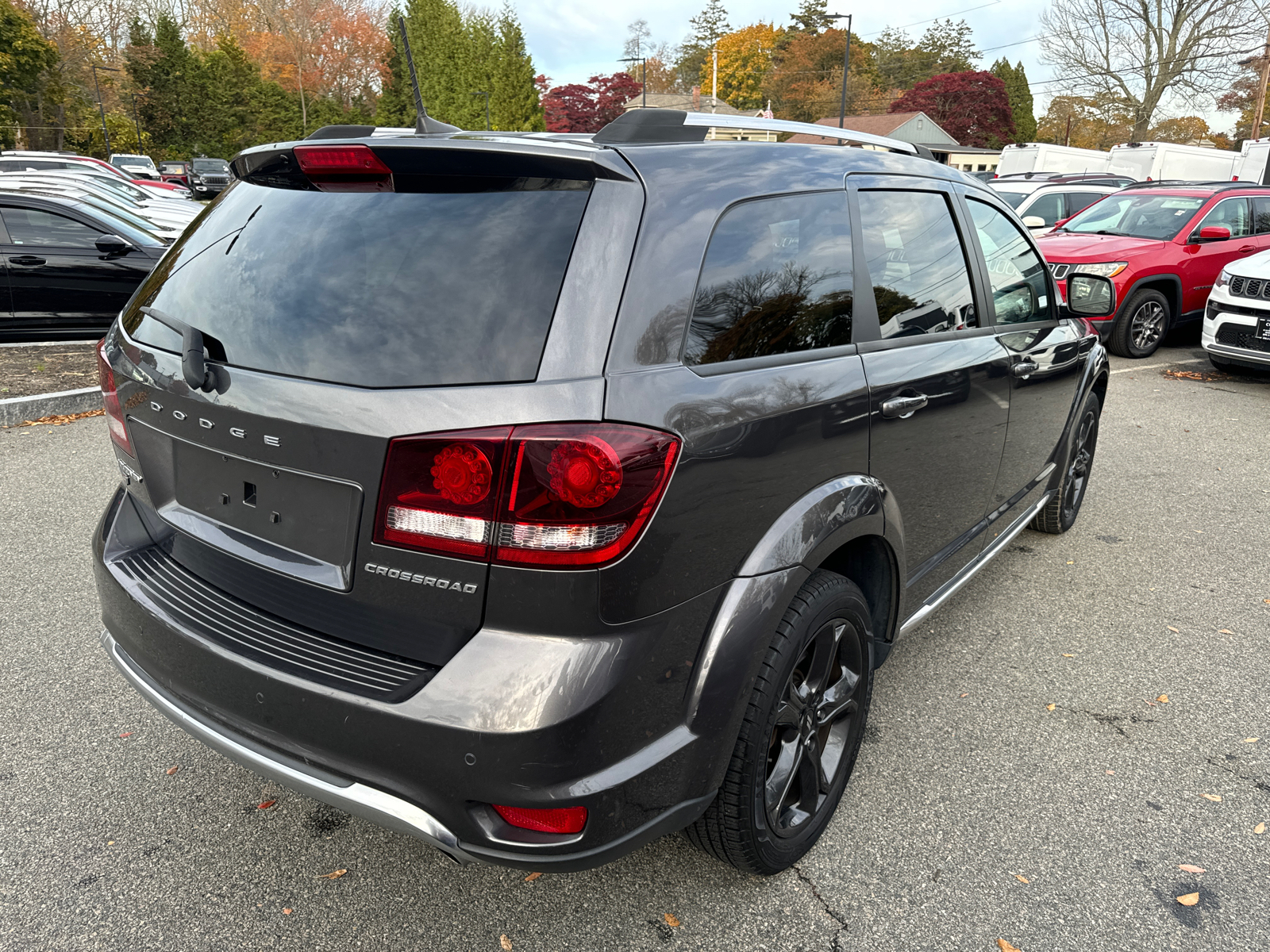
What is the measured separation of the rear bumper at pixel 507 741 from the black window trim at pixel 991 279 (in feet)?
6.53

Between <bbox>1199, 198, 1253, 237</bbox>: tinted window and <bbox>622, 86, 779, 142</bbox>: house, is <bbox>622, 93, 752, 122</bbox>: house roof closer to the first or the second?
<bbox>622, 86, 779, 142</bbox>: house

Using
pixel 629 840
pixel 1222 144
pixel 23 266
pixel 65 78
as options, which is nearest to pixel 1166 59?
pixel 1222 144

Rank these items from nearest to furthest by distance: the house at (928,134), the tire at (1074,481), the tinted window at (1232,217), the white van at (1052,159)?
the tire at (1074,481) < the tinted window at (1232,217) < the white van at (1052,159) < the house at (928,134)

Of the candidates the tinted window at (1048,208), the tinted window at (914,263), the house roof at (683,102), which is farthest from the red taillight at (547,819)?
the house roof at (683,102)

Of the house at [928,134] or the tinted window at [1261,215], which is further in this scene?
the house at [928,134]

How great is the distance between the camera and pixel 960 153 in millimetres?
72188

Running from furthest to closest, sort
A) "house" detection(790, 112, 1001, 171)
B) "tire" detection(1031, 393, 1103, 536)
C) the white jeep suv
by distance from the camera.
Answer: "house" detection(790, 112, 1001, 171), the white jeep suv, "tire" detection(1031, 393, 1103, 536)

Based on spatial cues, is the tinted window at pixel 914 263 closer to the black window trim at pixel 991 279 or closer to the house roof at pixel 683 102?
the black window trim at pixel 991 279

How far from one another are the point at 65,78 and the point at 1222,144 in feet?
276

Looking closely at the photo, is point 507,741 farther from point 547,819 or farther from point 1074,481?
point 1074,481

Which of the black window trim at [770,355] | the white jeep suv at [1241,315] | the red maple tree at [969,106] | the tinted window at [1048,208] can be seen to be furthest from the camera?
the red maple tree at [969,106]

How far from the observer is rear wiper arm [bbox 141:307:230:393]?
197 centimetres

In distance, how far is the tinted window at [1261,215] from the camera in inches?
446

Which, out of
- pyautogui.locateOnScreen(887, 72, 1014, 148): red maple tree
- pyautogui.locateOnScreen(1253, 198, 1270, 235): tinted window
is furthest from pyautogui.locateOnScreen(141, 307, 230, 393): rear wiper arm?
pyautogui.locateOnScreen(887, 72, 1014, 148): red maple tree
